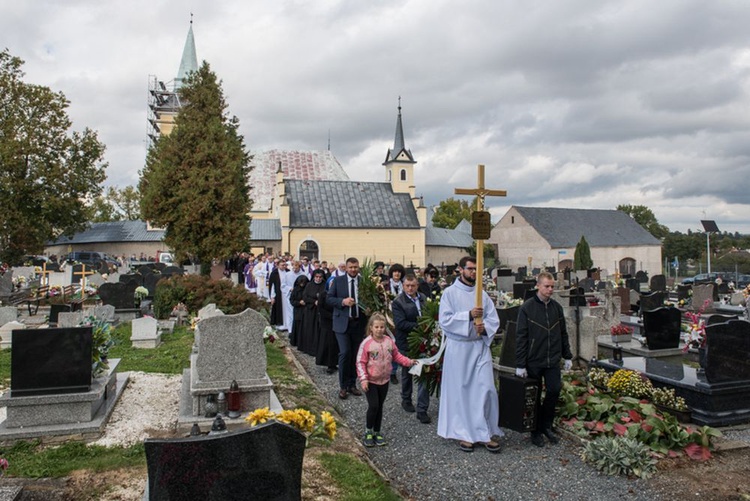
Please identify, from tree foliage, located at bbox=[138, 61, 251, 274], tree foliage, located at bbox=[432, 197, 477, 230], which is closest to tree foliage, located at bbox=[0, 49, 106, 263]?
tree foliage, located at bbox=[138, 61, 251, 274]

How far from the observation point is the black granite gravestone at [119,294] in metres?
14.9

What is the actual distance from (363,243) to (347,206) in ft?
11.9

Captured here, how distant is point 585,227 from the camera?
54.3 meters

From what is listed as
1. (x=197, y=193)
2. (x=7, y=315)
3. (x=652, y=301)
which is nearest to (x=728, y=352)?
(x=652, y=301)

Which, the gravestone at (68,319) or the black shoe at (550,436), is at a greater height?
the gravestone at (68,319)

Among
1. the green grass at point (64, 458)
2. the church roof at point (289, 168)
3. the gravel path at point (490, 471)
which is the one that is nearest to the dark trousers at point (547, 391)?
the gravel path at point (490, 471)

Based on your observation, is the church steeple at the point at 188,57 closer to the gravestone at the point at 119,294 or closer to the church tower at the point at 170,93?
the church tower at the point at 170,93

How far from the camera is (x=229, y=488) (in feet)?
9.71

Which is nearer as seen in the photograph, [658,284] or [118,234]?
[658,284]

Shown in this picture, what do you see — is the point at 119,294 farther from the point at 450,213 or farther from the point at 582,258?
the point at 450,213

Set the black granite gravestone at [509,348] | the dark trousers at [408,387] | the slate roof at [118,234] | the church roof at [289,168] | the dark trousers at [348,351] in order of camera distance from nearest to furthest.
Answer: the dark trousers at [408,387] < the black granite gravestone at [509,348] < the dark trousers at [348,351] < the slate roof at [118,234] < the church roof at [289,168]

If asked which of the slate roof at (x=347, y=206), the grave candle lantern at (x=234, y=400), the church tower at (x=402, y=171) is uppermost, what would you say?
the church tower at (x=402, y=171)

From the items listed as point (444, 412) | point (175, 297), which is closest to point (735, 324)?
point (444, 412)

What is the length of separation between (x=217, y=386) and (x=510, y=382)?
3229mm
